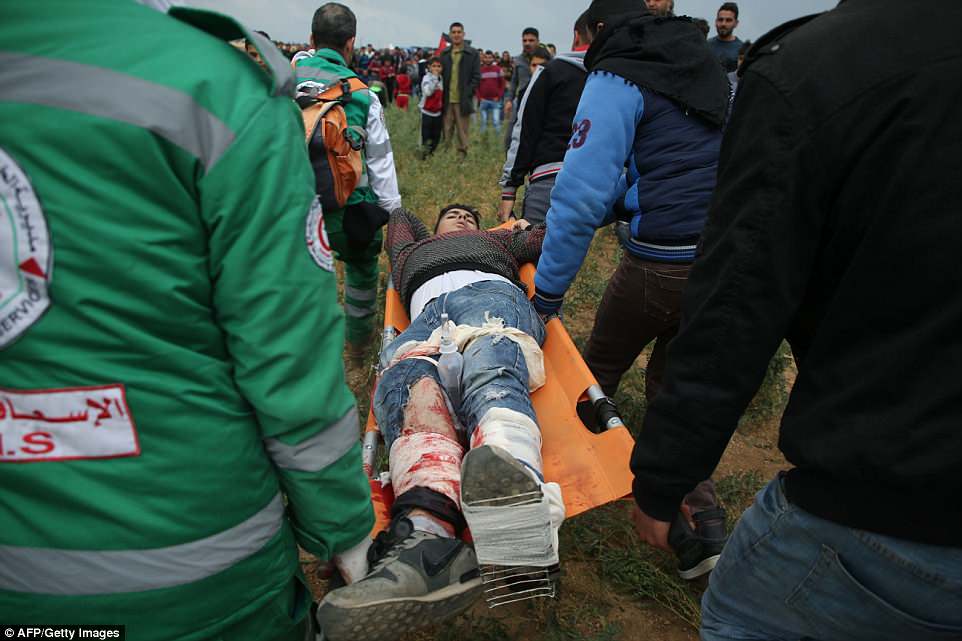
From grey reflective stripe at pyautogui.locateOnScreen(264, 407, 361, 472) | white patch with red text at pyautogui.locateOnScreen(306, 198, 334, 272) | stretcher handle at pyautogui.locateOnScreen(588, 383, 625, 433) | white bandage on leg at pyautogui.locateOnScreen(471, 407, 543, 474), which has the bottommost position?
stretcher handle at pyautogui.locateOnScreen(588, 383, 625, 433)

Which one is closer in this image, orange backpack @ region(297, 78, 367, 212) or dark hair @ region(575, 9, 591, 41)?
orange backpack @ region(297, 78, 367, 212)

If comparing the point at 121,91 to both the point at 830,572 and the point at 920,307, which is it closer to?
the point at 920,307

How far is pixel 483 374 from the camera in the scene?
83.4 inches

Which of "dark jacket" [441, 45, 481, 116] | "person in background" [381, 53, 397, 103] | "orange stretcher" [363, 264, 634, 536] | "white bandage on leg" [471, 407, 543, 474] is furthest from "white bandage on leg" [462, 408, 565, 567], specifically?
"person in background" [381, 53, 397, 103]

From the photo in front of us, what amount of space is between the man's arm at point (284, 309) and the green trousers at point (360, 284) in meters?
2.24

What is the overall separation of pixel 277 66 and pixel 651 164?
164 centimetres

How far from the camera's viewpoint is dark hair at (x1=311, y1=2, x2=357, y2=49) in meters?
2.90

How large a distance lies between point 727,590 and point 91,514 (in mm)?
1098

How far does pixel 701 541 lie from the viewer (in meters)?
2.06

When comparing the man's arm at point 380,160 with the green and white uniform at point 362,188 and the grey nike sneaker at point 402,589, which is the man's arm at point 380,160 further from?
the grey nike sneaker at point 402,589

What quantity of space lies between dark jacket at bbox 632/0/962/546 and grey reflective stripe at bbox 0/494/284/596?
905 mm

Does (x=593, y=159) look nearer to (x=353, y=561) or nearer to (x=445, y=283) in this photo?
(x=445, y=283)

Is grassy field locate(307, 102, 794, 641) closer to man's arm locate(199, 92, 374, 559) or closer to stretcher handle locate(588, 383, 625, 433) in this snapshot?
stretcher handle locate(588, 383, 625, 433)

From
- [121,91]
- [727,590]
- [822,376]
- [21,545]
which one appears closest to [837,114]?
[822,376]
